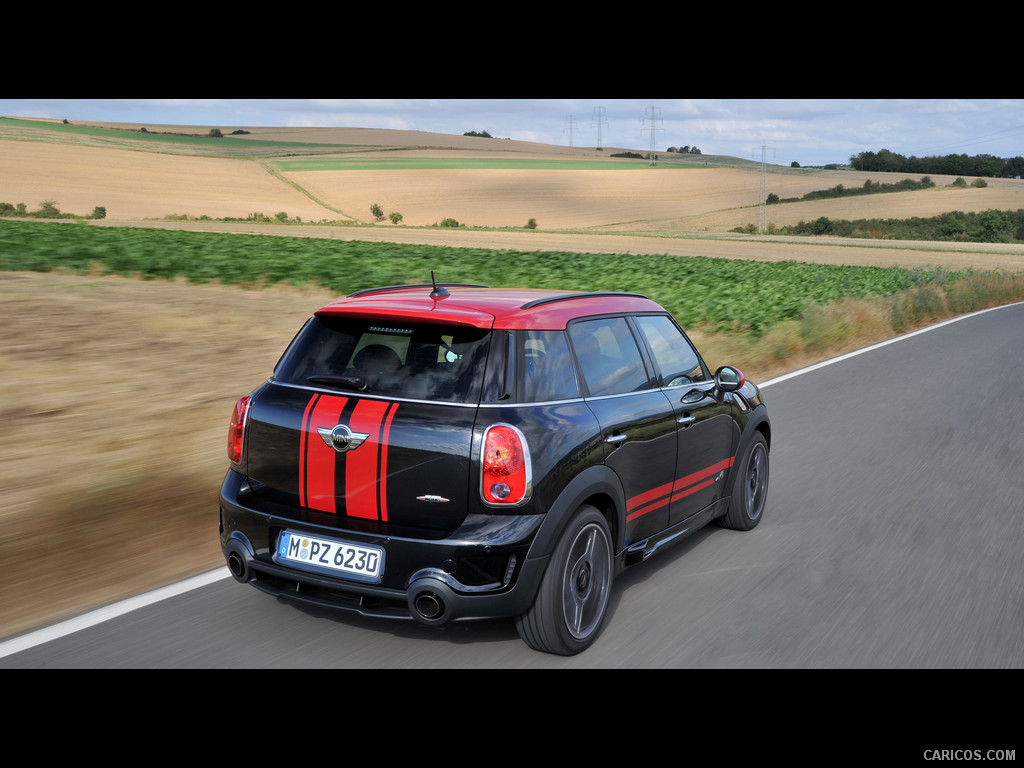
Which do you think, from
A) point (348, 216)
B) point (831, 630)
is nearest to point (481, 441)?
point (831, 630)

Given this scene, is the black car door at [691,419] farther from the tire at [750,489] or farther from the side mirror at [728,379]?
the tire at [750,489]

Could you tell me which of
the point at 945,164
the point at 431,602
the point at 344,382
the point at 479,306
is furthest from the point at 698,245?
the point at 945,164

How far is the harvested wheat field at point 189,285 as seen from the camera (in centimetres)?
565

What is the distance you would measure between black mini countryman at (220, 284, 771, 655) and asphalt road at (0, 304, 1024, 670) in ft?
0.94

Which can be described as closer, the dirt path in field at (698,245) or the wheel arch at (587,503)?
the wheel arch at (587,503)

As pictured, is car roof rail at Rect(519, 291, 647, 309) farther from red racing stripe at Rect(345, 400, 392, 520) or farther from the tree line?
the tree line

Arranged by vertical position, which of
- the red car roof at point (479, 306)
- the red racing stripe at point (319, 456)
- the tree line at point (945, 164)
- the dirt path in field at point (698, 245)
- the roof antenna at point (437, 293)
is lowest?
the dirt path in field at point (698, 245)

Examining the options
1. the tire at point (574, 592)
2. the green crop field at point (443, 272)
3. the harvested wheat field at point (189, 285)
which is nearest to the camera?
the tire at point (574, 592)

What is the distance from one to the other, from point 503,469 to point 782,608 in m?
1.80

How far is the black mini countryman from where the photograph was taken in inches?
154

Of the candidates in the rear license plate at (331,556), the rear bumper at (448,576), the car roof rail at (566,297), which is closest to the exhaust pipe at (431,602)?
the rear bumper at (448,576)

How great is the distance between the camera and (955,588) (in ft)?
16.8
